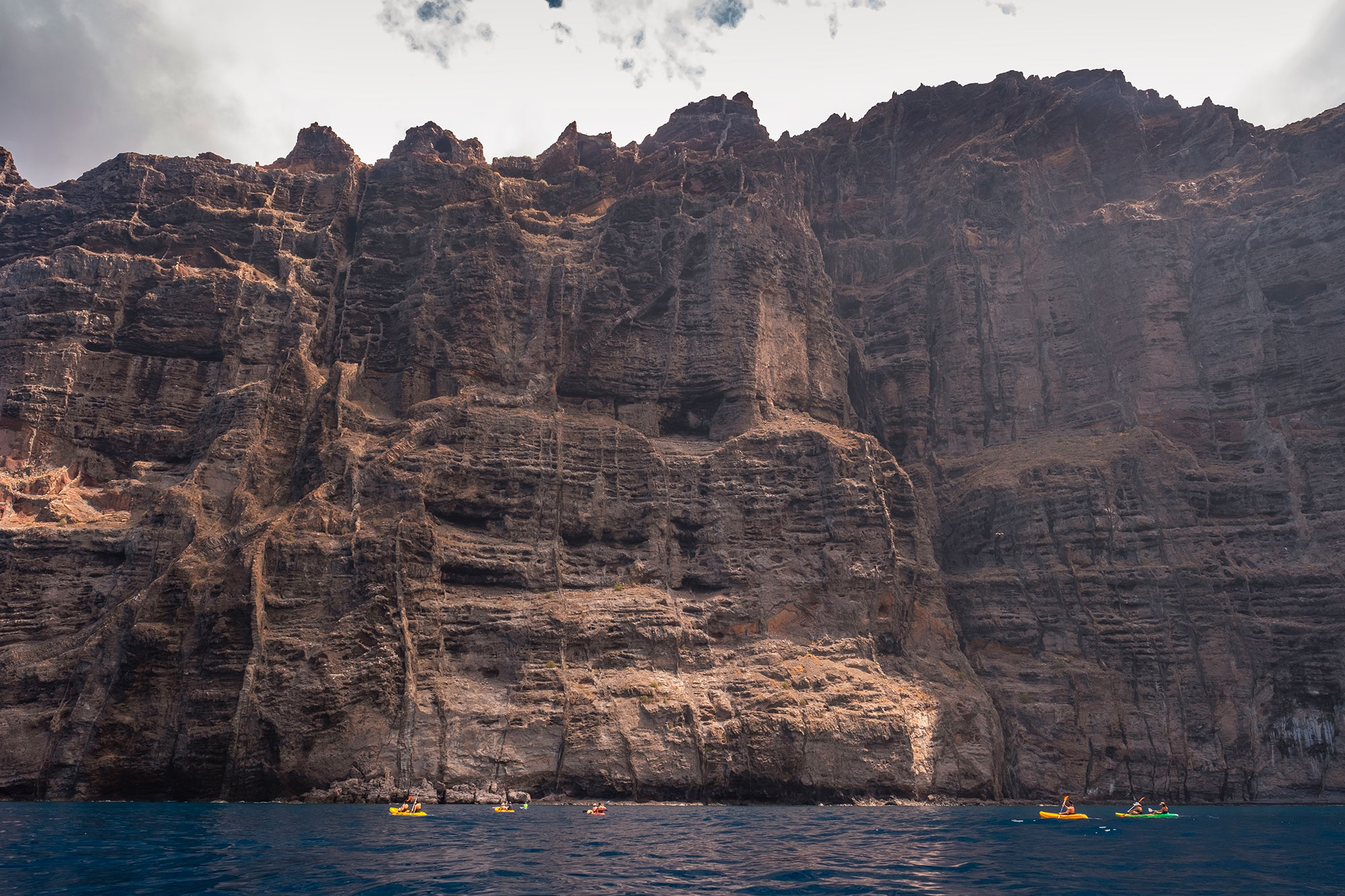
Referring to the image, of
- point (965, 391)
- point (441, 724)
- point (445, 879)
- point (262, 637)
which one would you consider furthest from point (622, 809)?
point (965, 391)

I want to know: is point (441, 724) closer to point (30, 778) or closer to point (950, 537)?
point (30, 778)

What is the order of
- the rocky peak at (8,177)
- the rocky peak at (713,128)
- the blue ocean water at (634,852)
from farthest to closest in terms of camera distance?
the rocky peak at (713,128) < the rocky peak at (8,177) < the blue ocean water at (634,852)

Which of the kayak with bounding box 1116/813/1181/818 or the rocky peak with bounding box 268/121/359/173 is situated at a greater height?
the rocky peak with bounding box 268/121/359/173

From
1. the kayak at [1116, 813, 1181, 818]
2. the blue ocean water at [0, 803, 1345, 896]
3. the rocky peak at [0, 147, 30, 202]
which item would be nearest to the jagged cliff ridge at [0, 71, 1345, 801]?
the rocky peak at [0, 147, 30, 202]

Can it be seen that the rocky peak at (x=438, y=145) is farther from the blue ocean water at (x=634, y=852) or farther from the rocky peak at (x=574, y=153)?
the blue ocean water at (x=634, y=852)

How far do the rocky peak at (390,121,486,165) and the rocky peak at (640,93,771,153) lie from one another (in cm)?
1763

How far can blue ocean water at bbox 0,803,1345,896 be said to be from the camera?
20.0 metres

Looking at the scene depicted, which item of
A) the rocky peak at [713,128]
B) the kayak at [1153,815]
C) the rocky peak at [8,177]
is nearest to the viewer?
the kayak at [1153,815]

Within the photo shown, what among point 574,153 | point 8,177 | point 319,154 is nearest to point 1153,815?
point 574,153

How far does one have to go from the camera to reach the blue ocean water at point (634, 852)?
20047mm

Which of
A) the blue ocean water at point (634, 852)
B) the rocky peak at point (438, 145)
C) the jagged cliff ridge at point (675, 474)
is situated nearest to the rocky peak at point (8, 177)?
the jagged cliff ridge at point (675, 474)

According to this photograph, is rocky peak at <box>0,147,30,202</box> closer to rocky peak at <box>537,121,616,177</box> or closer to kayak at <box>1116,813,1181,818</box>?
rocky peak at <box>537,121,616,177</box>

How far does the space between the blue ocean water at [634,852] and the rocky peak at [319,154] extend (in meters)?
50.8

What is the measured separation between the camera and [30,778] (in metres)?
38.4
